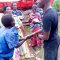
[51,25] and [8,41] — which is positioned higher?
[51,25]

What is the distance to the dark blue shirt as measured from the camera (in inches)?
149

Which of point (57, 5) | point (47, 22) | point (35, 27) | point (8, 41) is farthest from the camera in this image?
point (57, 5)

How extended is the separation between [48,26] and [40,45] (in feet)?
17.1

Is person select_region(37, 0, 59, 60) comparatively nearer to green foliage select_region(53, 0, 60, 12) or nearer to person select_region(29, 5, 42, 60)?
person select_region(29, 5, 42, 60)

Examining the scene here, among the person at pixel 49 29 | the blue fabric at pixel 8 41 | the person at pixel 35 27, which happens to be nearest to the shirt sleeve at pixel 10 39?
the blue fabric at pixel 8 41

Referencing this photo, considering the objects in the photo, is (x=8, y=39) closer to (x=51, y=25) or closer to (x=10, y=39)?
(x=10, y=39)

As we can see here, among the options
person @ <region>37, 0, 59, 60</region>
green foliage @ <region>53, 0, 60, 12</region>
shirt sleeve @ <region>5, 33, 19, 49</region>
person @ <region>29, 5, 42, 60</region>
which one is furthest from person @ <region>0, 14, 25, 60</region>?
green foliage @ <region>53, 0, 60, 12</region>

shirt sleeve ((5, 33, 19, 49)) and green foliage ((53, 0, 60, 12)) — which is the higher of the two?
shirt sleeve ((5, 33, 19, 49))

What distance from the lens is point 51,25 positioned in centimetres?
385

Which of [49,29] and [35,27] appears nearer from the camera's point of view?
[49,29]

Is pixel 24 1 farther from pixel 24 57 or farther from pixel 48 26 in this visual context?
pixel 48 26

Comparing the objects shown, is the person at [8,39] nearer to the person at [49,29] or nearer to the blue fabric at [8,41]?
the blue fabric at [8,41]

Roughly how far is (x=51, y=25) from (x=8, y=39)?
69 centimetres

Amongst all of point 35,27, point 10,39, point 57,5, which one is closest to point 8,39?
point 10,39
